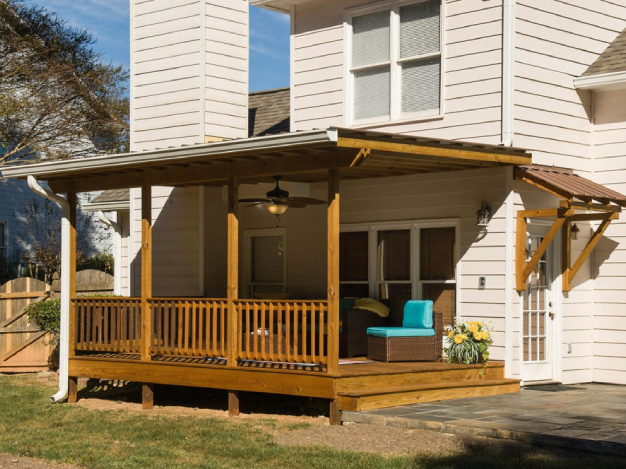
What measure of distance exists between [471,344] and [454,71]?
141 inches

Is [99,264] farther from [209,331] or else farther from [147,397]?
[209,331]

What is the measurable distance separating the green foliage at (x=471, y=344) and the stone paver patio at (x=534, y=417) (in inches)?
23.8

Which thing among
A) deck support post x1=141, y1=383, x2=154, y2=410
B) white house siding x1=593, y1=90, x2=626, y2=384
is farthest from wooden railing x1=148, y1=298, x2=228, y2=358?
white house siding x1=593, y1=90, x2=626, y2=384

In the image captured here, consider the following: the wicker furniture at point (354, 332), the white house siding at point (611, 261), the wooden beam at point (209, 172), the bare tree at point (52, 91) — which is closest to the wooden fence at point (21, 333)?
the wooden beam at point (209, 172)

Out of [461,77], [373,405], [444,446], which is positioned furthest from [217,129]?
[444,446]

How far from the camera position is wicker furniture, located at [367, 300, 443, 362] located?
36.6 ft

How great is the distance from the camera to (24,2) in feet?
74.1

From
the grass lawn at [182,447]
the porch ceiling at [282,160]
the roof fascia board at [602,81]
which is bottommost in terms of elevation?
the grass lawn at [182,447]

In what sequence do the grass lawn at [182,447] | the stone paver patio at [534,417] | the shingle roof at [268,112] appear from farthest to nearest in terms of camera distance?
the shingle roof at [268,112] < the stone paver patio at [534,417] < the grass lawn at [182,447]

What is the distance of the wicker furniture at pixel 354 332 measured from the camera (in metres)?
11.7

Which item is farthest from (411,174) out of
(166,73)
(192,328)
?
(166,73)

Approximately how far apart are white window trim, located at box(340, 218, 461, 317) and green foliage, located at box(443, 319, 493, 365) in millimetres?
467

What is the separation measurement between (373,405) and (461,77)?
458cm

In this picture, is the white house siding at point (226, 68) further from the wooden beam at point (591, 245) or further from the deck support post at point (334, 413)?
the deck support post at point (334, 413)
